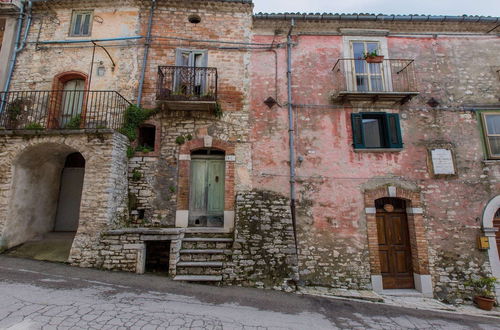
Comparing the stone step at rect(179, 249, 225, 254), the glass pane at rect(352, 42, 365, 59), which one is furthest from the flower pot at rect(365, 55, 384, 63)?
the stone step at rect(179, 249, 225, 254)

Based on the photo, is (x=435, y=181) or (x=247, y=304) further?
(x=435, y=181)

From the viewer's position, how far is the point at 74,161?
8984mm

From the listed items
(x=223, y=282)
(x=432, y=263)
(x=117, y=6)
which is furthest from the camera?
(x=117, y=6)

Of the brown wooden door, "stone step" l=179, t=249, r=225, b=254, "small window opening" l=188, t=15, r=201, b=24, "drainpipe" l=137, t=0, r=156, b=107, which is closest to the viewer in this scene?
"stone step" l=179, t=249, r=225, b=254

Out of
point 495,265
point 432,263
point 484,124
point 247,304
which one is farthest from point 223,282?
point 484,124

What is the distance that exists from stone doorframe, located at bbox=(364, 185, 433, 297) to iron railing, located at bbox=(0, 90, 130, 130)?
28.3ft

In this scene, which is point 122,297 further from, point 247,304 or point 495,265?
point 495,265

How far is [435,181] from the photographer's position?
8156 mm

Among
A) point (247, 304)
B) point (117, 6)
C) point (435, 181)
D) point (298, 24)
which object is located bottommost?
point (247, 304)

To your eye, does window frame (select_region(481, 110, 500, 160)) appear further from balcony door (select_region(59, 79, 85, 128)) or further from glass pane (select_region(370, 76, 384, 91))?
balcony door (select_region(59, 79, 85, 128))

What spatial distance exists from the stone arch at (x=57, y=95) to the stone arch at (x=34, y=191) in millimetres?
1224

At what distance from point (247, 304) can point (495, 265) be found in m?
8.07

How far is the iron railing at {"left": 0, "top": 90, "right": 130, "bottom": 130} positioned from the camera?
8242mm

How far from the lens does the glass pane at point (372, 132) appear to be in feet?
28.5
